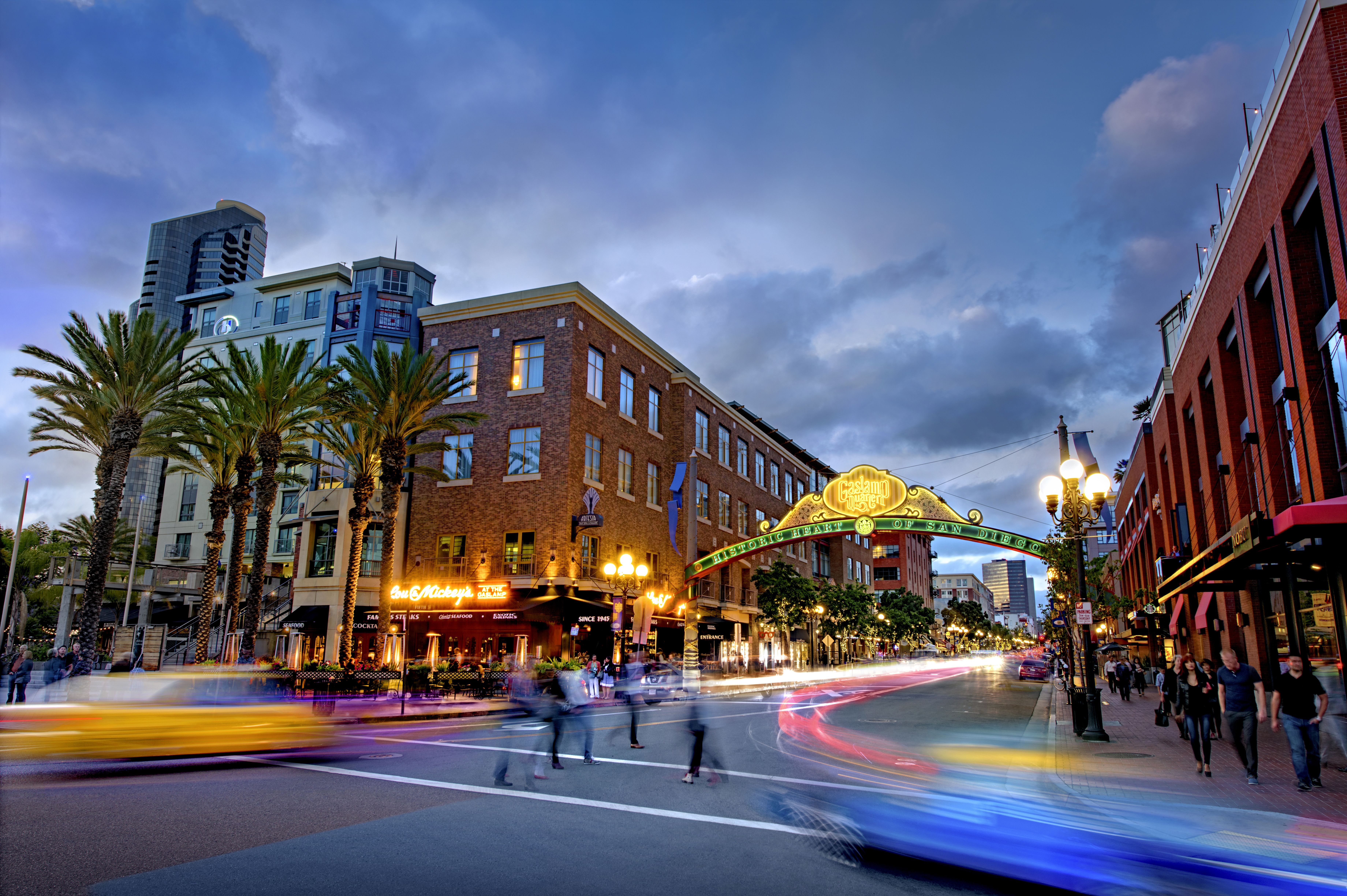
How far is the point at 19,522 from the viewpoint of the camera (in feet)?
96.7

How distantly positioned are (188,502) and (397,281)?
2336 centimetres

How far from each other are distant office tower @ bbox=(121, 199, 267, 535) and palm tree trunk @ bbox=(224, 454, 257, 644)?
439ft

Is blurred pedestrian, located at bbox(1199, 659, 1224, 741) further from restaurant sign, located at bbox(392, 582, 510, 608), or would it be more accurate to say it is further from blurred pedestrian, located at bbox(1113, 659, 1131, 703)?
restaurant sign, located at bbox(392, 582, 510, 608)

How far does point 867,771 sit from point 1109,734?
1011cm

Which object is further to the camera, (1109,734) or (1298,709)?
(1109,734)

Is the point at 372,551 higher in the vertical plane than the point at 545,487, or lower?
lower

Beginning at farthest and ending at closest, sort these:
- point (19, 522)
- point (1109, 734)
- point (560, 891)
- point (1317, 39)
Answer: point (19, 522)
point (1109, 734)
point (1317, 39)
point (560, 891)

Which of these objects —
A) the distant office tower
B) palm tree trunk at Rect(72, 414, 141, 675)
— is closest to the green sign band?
palm tree trunk at Rect(72, 414, 141, 675)

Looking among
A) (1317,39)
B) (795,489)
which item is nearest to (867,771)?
(1317,39)

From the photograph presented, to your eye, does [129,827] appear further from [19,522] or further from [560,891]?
[19,522]

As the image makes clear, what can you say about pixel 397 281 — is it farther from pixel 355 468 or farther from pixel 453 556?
pixel 453 556

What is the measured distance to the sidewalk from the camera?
10.1 metres

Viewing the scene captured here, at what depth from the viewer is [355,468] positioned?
37312 mm

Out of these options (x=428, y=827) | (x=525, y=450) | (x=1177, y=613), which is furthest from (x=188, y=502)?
(x=428, y=827)
